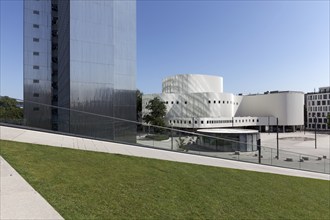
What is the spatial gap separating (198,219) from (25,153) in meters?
5.51

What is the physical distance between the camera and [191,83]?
7612cm

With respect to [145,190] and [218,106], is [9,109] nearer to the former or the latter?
[145,190]

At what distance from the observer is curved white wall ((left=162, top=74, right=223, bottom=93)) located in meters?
76.1

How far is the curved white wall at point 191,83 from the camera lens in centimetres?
7612

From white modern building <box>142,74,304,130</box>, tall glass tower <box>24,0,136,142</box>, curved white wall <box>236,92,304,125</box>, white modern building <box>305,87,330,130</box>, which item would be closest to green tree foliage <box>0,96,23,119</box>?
tall glass tower <box>24,0,136,142</box>

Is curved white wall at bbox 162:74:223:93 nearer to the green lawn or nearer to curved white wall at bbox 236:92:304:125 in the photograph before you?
curved white wall at bbox 236:92:304:125

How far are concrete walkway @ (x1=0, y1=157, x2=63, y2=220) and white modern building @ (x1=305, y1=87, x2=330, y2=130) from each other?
101m

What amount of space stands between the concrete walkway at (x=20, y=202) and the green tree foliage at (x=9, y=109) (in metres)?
8.13

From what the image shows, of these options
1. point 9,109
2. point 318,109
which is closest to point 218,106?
point 318,109

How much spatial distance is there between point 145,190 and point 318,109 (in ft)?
343

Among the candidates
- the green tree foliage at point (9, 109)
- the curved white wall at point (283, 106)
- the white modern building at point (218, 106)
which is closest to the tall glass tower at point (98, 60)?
the green tree foliage at point (9, 109)

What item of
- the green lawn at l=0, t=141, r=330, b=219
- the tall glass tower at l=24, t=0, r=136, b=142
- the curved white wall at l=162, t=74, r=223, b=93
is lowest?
the green lawn at l=0, t=141, r=330, b=219

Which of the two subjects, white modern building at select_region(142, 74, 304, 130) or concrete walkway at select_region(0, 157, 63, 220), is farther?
white modern building at select_region(142, 74, 304, 130)

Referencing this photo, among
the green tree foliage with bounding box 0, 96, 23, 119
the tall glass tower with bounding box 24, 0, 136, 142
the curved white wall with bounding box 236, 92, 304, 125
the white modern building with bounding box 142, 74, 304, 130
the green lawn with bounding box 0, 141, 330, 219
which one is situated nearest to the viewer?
the green lawn with bounding box 0, 141, 330, 219
